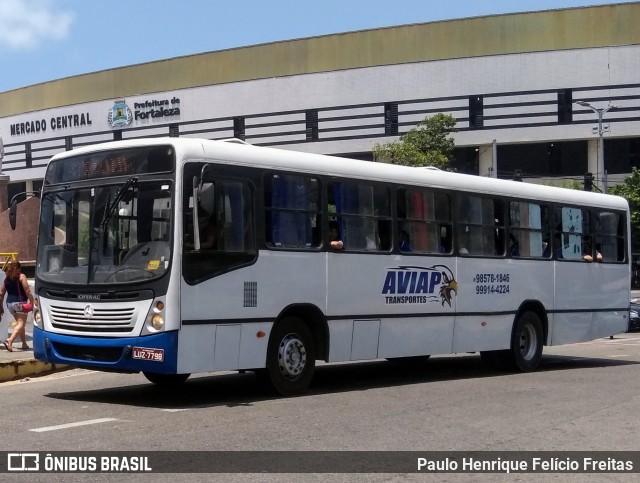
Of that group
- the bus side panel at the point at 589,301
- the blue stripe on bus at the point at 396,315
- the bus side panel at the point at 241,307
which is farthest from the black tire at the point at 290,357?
the bus side panel at the point at 589,301

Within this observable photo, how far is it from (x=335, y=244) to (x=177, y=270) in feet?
8.78

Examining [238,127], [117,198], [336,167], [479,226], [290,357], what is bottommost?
[290,357]

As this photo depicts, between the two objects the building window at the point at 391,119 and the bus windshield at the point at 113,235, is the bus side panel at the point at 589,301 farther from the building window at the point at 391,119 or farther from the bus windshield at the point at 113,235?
the building window at the point at 391,119

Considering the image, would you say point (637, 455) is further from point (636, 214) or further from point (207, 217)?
point (636, 214)

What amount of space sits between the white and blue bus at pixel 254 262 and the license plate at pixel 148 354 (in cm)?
1

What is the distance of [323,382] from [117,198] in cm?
437

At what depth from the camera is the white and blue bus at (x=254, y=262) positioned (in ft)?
36.2

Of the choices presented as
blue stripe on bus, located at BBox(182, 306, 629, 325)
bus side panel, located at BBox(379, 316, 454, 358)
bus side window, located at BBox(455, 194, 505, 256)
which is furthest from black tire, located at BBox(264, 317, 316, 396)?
bus side window, located at BBox(455, 194, 505, 256)

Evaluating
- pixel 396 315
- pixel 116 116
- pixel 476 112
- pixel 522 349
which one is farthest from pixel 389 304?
pixel 116 116

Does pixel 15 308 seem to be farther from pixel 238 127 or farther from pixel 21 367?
pixel 238 127

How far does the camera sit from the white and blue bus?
11.0m

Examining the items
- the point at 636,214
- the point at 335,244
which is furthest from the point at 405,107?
the point at 335,244

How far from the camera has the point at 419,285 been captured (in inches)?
566

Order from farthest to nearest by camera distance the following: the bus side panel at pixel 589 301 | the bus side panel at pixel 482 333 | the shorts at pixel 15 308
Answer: the bus side panel at pixel 589 301, the shorts at pixel 15 308, the bus side panel at pixel 482 333
